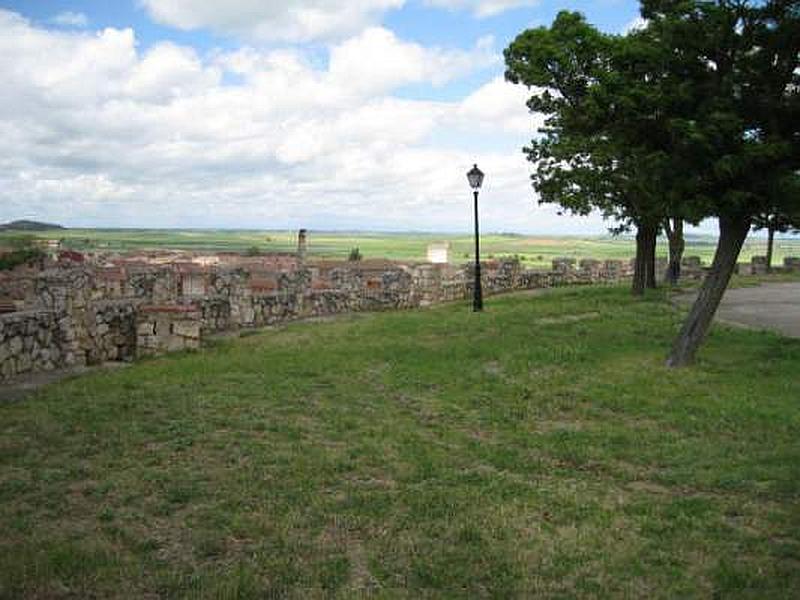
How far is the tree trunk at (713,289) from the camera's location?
9844mm

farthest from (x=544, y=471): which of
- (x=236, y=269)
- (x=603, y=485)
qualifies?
(x=236, y=269)

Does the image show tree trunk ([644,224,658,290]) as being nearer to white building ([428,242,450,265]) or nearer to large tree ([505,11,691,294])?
large tree ([505,11,691,294])

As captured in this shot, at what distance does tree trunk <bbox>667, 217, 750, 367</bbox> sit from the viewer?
9.84 meters

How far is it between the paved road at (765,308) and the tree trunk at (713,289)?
3.05 m

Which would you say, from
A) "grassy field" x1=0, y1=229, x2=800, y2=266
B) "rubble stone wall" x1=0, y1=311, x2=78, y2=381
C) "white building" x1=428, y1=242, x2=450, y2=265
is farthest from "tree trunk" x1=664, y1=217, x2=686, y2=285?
"rubble stone wall" x1=0, y1=311, x2=78, y2=381

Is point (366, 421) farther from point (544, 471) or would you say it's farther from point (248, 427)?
point (544, 471)

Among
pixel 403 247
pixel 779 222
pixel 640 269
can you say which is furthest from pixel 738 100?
pixel 403 247

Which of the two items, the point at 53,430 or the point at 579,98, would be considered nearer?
the point at 53,430

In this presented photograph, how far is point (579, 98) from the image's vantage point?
11.1 metres

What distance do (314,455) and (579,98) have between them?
7.54 metres

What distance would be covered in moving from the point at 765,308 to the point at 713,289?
25.7 feet

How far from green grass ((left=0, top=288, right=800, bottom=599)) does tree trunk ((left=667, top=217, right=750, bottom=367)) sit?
1.09ft

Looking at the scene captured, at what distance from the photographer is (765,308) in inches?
658

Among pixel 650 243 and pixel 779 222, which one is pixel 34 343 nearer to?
pixel 779 222
